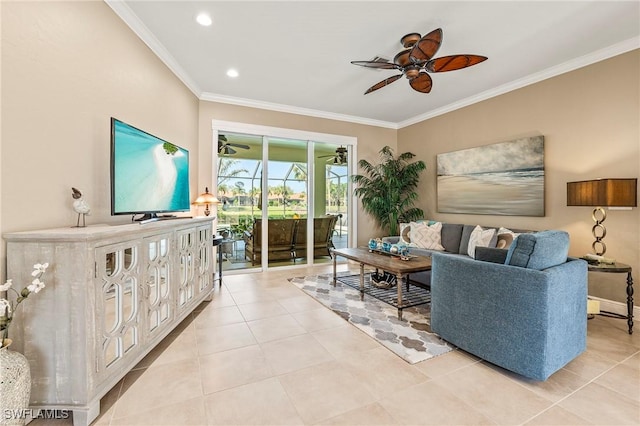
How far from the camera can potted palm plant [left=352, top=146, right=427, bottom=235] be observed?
5.30 metres

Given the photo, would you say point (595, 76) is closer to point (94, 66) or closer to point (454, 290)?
point (454, 290)

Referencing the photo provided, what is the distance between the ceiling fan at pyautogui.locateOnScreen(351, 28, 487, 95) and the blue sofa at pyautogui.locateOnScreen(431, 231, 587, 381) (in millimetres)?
1668

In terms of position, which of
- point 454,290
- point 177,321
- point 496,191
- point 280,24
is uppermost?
point 280,24

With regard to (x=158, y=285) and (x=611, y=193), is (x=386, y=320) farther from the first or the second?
(x=611, y=193)

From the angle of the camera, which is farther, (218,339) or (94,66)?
(218,339)

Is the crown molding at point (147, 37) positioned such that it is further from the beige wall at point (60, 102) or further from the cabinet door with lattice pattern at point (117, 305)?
the cabinet door with lattice pattern at point (117, 305)

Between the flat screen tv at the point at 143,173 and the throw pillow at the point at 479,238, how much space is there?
364cm

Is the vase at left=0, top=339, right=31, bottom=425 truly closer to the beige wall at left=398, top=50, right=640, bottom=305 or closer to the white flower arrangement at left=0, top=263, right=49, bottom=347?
the white flower arrangement at left=0, top=263, right=49, bottom=347

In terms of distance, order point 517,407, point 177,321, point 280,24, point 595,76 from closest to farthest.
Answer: point 517,407 < point 177,321 < point 280,24 < point 595,76

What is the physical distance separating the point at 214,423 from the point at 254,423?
21 centimetres

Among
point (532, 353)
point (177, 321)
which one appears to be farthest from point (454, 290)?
point (177, 321)

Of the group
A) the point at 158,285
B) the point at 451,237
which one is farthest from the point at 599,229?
the point at 158,285

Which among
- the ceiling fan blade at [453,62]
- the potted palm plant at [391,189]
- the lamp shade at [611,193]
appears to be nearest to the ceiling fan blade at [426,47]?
the ceiling fan blade at [453,62]

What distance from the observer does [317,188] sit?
5.39m
